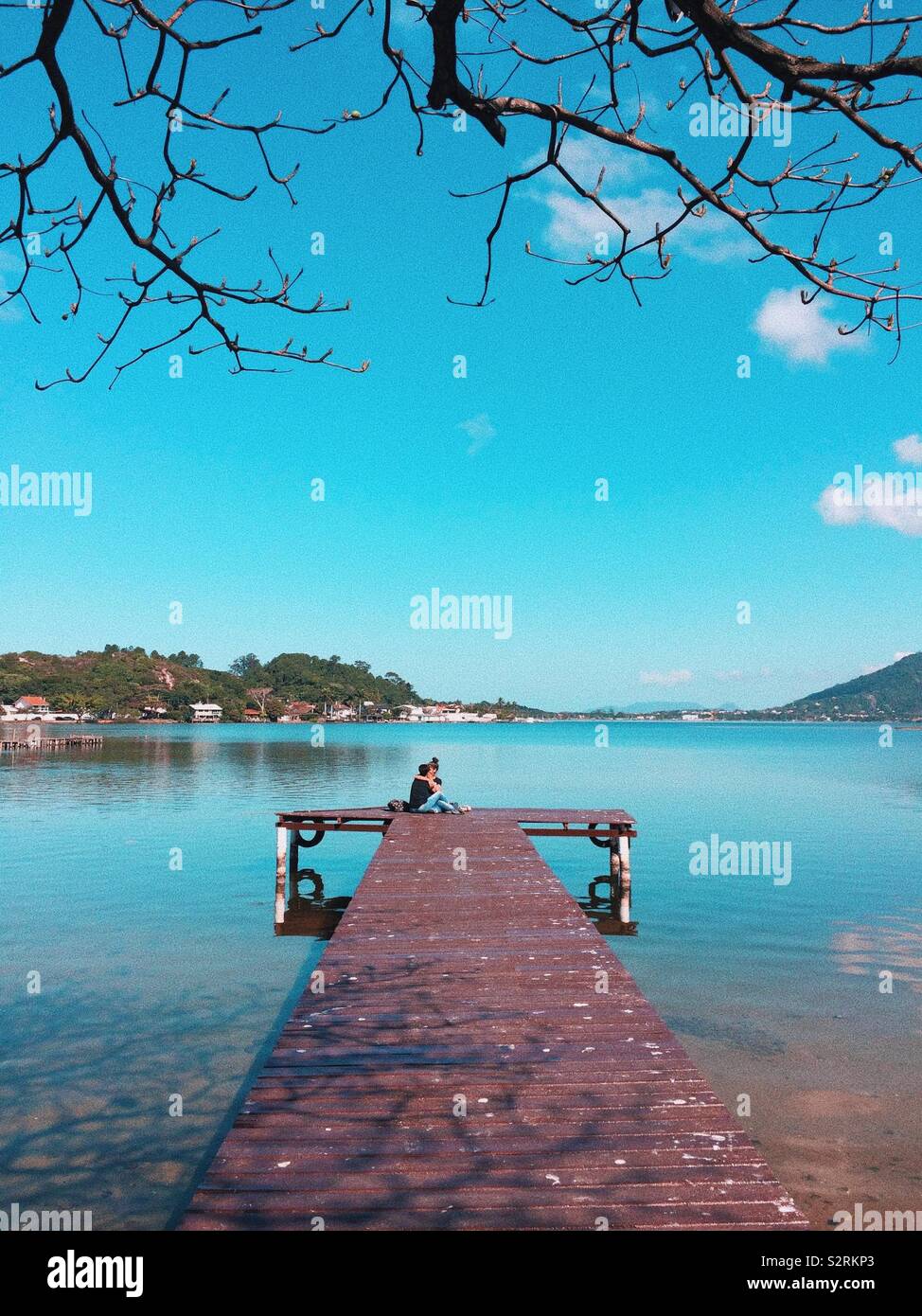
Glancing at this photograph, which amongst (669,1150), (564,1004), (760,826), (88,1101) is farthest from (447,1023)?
(760,826)

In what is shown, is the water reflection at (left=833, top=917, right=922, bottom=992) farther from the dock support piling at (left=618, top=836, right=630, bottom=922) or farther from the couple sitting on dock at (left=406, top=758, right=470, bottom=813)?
the couple sitting on dock at (left=406, top=758, right=470, bottom=813)

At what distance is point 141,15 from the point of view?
321 centimetres

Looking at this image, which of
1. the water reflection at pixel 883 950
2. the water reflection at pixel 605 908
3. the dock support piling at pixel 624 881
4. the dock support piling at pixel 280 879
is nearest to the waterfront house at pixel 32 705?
the dock support piling at pixel 280 879

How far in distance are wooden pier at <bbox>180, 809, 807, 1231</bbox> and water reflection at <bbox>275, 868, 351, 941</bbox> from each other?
26.0ft

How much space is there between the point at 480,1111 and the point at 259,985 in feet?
28.9

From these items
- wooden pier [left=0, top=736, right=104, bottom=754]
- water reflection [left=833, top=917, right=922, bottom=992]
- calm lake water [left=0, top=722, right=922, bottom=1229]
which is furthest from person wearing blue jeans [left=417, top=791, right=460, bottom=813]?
wooden pier [left=0, top=736, right=104, bottom=754]

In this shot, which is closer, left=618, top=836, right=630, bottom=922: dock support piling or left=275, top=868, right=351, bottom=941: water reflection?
left=275, top=868, right=351, bottom=941: water reflection

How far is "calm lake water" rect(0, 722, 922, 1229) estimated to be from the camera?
781cm

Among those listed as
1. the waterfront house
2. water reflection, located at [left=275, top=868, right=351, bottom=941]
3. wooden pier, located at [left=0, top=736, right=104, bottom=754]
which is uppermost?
the waterfront house

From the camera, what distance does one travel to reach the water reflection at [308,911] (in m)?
17.2

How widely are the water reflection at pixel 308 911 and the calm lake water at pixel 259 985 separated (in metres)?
0.41

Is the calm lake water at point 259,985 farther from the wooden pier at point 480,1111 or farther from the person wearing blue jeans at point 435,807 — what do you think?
the person wearing blue jeans at point 435,807

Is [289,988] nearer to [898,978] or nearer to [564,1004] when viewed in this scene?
[564,1004]
